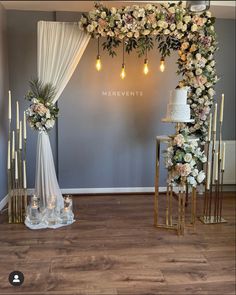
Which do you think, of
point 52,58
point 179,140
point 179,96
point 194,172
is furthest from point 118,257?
point 52,58

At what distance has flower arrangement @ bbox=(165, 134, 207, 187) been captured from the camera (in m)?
3.18

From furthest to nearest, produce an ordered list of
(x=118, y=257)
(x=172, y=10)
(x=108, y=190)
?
1. (x=108, y=190)
2. (x=172, y=10)
3. (x=118, y=257)

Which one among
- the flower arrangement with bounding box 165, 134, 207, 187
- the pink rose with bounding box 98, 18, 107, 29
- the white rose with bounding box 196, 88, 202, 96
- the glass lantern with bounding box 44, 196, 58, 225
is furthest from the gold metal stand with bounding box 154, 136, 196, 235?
the pink rose with bounding box 98, 18, 107, 29

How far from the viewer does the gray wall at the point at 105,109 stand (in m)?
4.53

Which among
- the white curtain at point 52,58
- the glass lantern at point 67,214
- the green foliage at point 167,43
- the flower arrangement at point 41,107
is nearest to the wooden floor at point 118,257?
the glass lantern at point 67,214

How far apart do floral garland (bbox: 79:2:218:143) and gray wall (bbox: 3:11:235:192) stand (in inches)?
35.7

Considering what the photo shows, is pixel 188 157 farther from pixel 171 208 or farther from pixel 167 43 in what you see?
pixel 167 43

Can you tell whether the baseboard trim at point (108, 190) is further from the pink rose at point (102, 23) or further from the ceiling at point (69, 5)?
the ceiling at point (69, 5)

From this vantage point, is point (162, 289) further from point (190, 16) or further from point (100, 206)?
point (190, 16)

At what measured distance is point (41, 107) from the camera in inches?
137

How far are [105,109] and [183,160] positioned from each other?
6.14ft

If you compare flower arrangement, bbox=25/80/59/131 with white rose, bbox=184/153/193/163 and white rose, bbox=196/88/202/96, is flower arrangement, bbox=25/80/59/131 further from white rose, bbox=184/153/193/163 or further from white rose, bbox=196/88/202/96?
white rose, bbox=196/88/202/96

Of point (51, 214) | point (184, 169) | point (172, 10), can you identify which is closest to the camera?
point (184, 169)

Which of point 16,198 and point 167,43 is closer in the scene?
point 16,198
